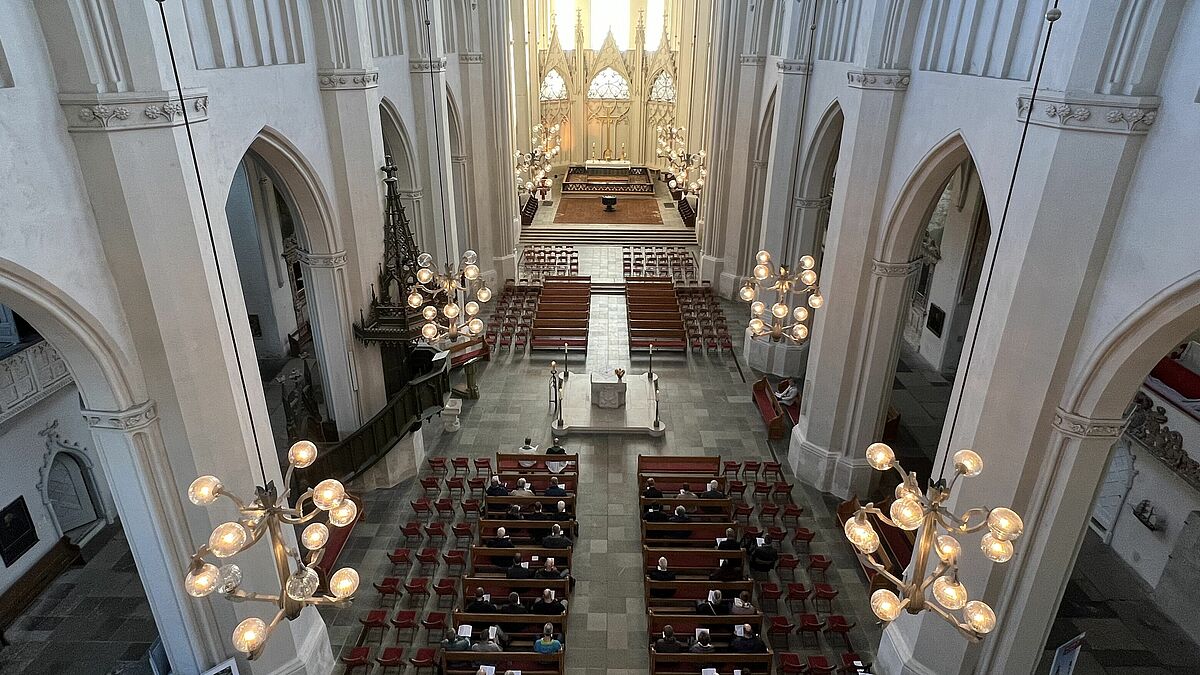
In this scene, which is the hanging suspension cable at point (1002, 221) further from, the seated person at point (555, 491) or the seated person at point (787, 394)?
the seated person at point (787, 394)

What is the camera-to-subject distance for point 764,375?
1933cm

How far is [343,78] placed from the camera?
1143 centimetres

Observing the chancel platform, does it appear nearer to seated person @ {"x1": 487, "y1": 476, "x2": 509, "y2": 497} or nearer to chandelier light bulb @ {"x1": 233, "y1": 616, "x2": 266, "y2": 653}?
seated person @ {"x1": 487, "y1": 476, "x2": 509, "y2": 497}

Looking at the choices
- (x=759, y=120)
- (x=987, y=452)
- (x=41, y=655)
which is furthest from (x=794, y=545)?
(x=759, y=120)

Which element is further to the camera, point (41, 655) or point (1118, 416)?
point (41, 655)

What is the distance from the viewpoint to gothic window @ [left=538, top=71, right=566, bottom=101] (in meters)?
44.0

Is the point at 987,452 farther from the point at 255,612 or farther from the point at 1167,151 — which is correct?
the point at 255,612

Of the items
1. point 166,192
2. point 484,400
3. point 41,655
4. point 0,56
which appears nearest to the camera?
point 0,56

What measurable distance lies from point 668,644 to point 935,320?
14.6 meters

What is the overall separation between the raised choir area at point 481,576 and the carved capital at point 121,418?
4.88 meters

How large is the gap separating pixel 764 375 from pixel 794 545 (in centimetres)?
722

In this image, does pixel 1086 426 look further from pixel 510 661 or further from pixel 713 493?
pixel 510 661

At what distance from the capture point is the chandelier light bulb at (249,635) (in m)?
5.20

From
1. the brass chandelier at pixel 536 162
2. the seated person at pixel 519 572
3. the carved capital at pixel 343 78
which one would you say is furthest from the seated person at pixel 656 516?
the brass chandelier at pixel 536 162
